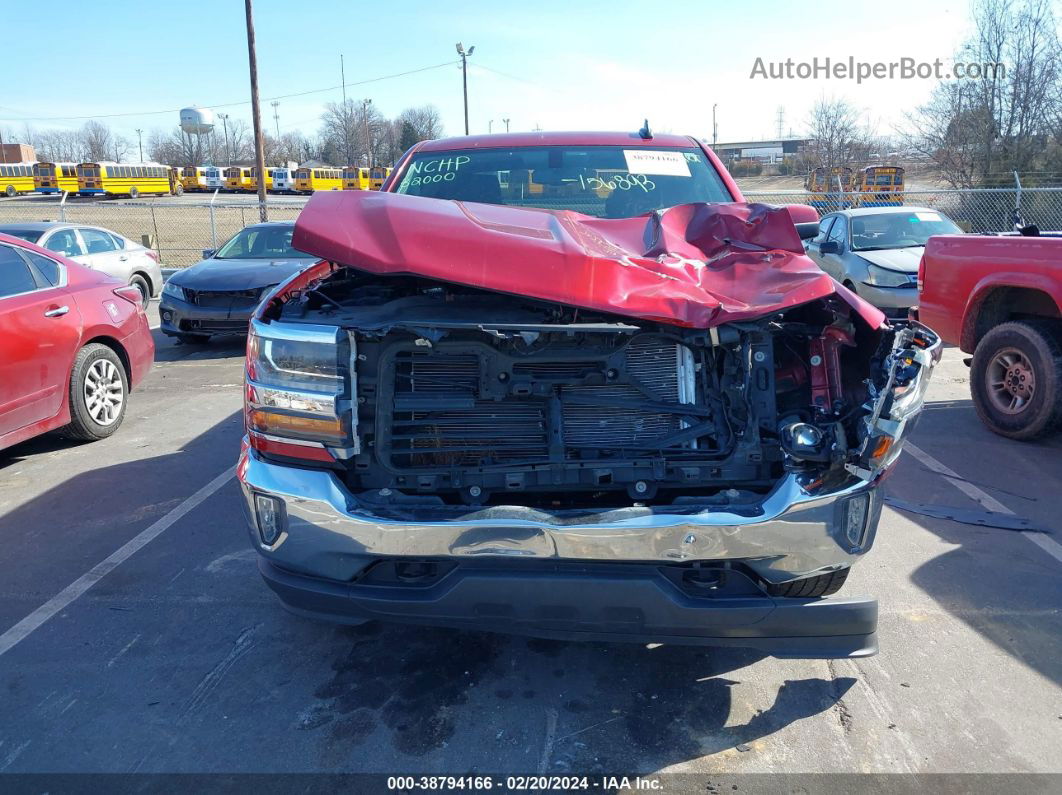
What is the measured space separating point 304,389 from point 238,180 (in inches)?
2745

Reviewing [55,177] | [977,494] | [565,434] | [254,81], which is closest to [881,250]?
[977,494]

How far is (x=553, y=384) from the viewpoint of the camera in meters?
2.71

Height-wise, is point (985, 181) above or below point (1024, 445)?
above

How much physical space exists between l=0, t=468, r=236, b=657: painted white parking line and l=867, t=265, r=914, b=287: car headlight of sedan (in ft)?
28.4

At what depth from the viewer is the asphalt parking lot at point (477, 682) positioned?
2.62m

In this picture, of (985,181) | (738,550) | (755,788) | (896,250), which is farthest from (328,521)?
(985,181)

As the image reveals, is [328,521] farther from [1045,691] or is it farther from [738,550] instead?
[1045,691]

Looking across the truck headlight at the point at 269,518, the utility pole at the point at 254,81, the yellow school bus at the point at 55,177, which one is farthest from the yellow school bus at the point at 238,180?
the truck headlight at the point at 269,518

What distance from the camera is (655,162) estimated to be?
14.3 feet

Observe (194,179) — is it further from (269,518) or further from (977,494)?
(269,518)

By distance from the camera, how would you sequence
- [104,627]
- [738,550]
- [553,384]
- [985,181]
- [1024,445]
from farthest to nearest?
[985,181]
[1024,445]
[104,627]
[553,384]
[738,550]

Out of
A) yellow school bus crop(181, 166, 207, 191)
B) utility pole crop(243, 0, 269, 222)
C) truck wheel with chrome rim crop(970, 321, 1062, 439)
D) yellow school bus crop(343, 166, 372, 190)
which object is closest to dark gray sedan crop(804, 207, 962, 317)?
truck wheel with chrome rim crop(970, 321, 1062, 439)

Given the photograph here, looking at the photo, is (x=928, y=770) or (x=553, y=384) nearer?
(x=928, y=770)

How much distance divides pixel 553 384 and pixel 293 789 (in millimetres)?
1528
